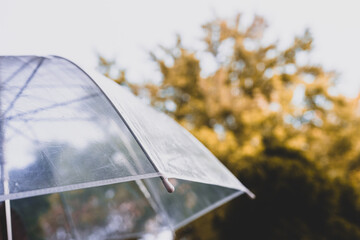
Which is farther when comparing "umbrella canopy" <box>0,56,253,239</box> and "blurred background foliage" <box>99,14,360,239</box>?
"blurred background foliage" <box>99,14,360,239</box>

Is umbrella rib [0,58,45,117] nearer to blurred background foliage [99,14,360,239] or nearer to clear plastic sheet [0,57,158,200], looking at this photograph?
clear plastic sheet [0,57,158,200]

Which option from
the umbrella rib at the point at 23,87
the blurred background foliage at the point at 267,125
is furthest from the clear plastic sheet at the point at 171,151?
the blurred background foliage at the point at 267,125

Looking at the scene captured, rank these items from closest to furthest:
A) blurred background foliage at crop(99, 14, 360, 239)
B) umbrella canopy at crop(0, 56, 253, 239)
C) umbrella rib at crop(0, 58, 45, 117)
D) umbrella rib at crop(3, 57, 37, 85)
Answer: umbrella canopy at crop(0, 56, 253, 239)
umbrella rib at crop(0, 58, 45, 117)
umbrella rib at crop(3, 57, 37, 85)
blurred background foliage at crop(99, 14, 360, 239)

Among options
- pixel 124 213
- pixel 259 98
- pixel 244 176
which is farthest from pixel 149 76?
pixel 124 213

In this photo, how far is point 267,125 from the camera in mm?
5367

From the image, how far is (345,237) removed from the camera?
3492mm

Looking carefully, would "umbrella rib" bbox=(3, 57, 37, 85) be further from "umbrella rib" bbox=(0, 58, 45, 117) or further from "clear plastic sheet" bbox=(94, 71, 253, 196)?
"clear plastic sheet" bbox=(94, 71, 253, 196)

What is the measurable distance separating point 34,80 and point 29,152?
0.41 metres

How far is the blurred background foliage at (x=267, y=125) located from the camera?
3.60 m

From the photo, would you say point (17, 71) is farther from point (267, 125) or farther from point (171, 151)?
point (267, 125)

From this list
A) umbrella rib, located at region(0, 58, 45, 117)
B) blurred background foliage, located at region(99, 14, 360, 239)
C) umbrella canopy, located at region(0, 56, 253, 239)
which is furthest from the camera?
blurred background foliage, located at region(99, 14, 360, 239)

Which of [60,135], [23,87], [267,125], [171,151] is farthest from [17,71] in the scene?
[267,125]

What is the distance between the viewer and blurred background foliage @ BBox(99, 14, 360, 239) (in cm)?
360

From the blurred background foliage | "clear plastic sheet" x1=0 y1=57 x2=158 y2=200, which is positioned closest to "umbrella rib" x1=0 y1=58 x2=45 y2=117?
"clear plastic sheet" x1=0 y1=57 x2=158 y2=200
